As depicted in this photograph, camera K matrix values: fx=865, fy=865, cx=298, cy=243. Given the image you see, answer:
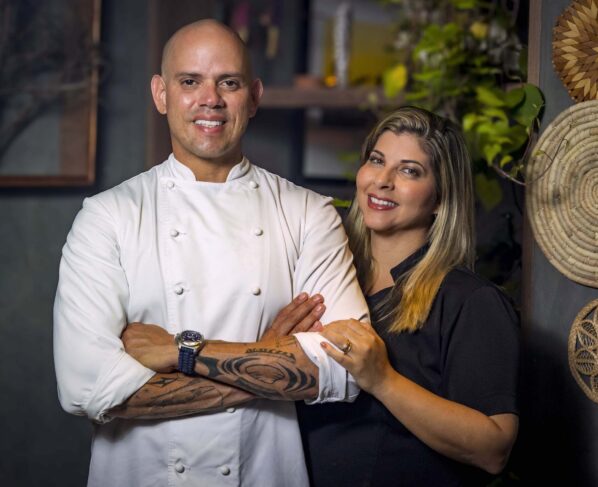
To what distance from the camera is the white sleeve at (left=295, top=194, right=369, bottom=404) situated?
1.69 metres

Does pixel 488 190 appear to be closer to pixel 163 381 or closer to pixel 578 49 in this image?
pixel 578 49

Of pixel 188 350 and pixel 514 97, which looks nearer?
pixel 188 350

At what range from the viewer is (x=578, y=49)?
6.55 ft

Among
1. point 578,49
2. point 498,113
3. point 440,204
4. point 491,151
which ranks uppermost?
point 578,49

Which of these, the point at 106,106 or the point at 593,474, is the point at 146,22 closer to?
the point at 106,106

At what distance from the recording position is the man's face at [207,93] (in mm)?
1780

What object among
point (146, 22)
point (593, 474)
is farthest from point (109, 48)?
point (593, 474)

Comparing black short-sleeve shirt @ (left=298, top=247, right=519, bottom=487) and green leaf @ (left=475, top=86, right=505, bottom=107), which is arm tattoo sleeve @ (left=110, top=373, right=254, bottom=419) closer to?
black short-sleeve shirt @ (left=298, top=247, right=519, bottom=487)

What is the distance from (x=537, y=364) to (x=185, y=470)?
0.95 metres

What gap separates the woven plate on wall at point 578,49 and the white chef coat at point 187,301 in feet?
2.23

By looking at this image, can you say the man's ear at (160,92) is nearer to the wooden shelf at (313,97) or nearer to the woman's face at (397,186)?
the woman's face at (397,186)

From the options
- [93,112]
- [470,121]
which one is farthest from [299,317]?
[93,112]

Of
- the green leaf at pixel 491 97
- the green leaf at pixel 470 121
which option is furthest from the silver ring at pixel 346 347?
the green leaf at pixel 470 121

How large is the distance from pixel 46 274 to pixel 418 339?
1894 mm
